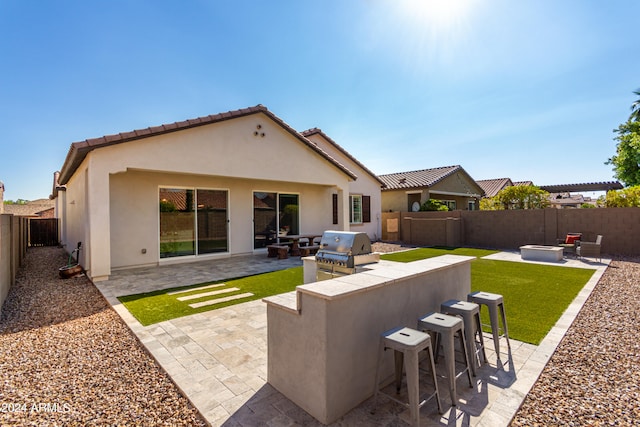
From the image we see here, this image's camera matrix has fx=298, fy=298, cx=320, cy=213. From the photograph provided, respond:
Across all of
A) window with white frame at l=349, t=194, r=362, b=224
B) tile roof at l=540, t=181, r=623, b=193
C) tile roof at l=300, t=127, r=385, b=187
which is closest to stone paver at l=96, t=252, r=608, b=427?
window with white frame at l=349, t=194, r=362, b=224

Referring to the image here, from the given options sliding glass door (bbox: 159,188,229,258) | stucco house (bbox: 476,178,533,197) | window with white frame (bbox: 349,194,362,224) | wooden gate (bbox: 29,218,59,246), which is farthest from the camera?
stucco house (bbox: 476,178,533,197)

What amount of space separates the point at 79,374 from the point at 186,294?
329 centimetres

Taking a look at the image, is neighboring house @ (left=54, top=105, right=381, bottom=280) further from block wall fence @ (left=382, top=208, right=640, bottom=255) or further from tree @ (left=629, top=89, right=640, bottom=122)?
tree @ (left=629, top=89, right=640, bottom=122)

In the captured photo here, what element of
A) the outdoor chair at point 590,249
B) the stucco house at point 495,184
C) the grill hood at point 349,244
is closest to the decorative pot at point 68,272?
the grill hood at point 349,244

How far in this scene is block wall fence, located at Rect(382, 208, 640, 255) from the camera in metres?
12.1

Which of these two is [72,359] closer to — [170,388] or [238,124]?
[170,388]

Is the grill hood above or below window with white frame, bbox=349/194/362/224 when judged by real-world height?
below

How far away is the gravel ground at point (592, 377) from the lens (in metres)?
2.62

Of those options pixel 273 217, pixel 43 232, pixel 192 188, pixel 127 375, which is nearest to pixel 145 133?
pixel 192 188

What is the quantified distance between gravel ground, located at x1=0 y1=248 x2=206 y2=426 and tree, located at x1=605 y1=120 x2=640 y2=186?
3089 cm

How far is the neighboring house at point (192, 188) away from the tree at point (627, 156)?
23.8 metres

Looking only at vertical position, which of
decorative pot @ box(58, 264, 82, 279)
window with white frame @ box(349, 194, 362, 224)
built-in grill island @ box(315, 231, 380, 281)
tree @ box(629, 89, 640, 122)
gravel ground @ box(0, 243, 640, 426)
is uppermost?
tree @ box(629, 89, 640, 122)

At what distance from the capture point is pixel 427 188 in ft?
68.4

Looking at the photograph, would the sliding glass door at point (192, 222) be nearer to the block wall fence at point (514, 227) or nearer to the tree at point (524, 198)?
the block wall fence at point (514, 227)
